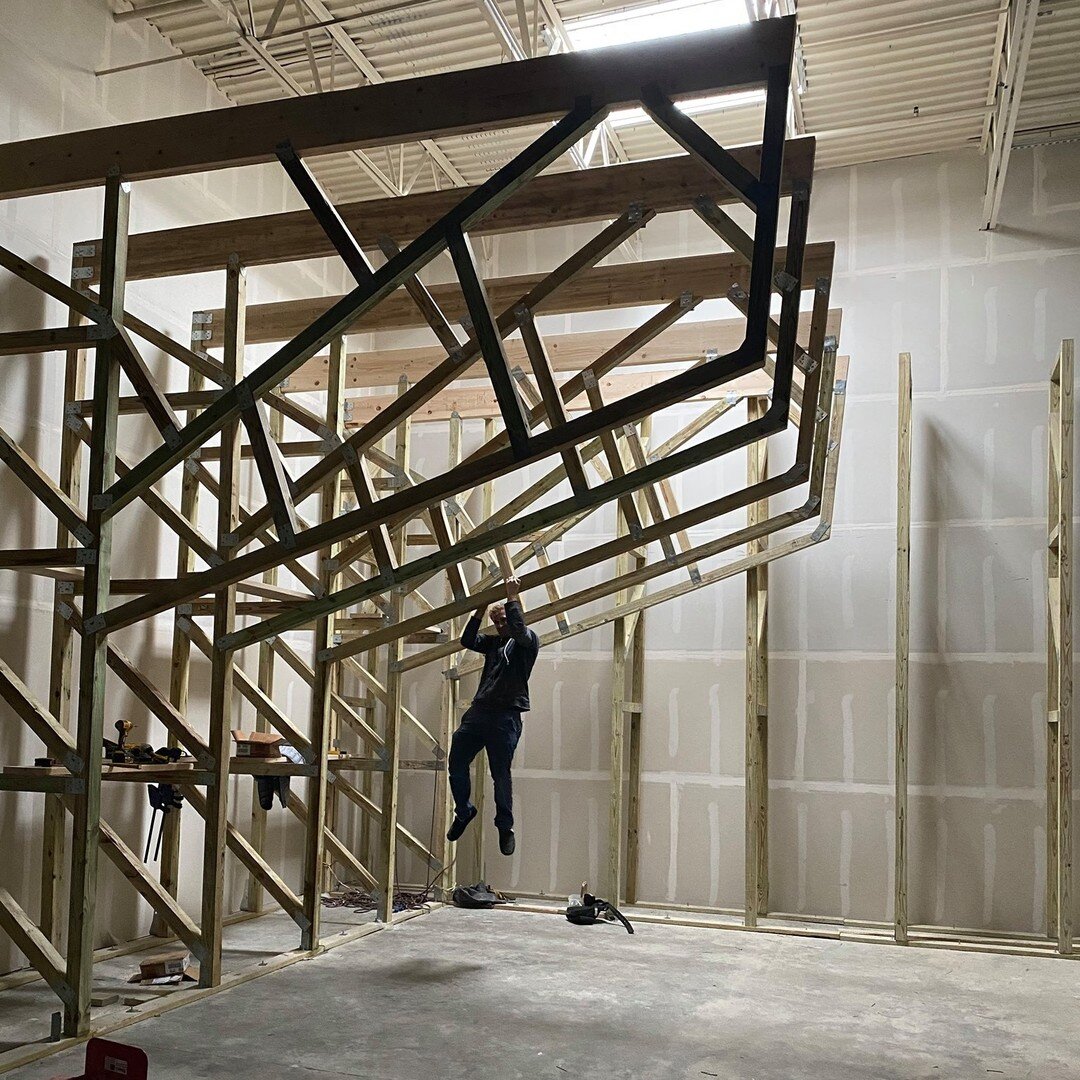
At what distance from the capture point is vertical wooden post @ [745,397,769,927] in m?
8.13

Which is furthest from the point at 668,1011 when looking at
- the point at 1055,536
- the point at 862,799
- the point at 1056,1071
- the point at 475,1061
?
the point at 1055,536

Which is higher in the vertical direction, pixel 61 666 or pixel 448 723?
pixel 61 666

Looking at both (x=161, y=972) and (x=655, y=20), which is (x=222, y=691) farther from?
(x=655, y=20)

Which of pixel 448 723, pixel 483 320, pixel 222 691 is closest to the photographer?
pixel 483 320

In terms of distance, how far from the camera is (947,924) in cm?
838

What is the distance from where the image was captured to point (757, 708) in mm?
8273

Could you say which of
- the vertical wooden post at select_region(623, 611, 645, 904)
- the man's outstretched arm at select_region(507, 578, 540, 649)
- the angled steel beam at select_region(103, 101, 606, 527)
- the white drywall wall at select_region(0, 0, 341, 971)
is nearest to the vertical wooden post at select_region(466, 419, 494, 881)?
the vertical wooden post at select_region(623, 611, 645, 904)

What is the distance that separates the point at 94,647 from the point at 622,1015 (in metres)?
3.02

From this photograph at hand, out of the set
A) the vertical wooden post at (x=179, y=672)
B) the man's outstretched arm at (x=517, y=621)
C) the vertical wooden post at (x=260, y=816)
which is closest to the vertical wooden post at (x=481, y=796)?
the man's outstretched arm at (x=517, y=621)

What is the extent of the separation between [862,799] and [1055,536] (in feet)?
7.90

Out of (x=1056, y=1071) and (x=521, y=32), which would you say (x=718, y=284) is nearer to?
(x=521, y=32)

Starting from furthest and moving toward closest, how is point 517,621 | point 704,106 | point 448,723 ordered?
point 448,723 < point 704,106 < point 517,621

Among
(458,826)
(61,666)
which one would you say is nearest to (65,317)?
(61,666)

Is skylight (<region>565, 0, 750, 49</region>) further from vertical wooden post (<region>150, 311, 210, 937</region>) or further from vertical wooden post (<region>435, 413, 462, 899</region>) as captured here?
vertical wooden post (<region>150, 311, 210, 937</region>)
